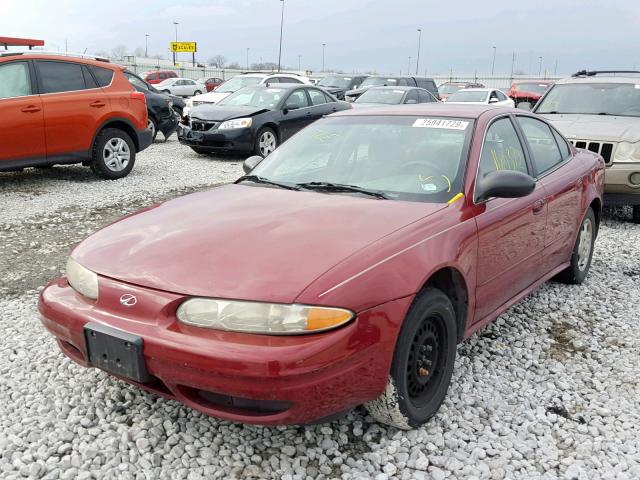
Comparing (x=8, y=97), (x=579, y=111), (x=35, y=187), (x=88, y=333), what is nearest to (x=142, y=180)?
(x=35, y=187)

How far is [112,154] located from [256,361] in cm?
751

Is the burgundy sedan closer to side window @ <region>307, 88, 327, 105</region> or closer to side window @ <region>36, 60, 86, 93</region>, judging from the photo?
side window @ <region>36, 60, 86, 93</region>

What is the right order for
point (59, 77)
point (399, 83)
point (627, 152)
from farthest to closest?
point (399, 83)
point (59, 77)
point (627, 152)

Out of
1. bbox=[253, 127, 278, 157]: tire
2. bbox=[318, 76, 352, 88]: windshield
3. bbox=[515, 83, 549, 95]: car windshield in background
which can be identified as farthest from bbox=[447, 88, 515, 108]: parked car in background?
bbox=[253, 127, 278, 157]: tire

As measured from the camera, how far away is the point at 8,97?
7.49m

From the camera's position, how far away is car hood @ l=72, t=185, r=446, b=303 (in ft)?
7.79

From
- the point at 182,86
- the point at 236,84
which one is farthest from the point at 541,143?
the point at 182,86

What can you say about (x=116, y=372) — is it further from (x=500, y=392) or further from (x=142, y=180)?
(x=142, y=180)

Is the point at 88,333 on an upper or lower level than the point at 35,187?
upper

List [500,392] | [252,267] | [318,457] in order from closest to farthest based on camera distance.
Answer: [252,267] < [318,457] < [500,392]

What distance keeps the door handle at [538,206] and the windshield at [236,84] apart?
12161 mm

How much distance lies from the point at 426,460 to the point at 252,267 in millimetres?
1119

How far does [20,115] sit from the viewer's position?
7.48 meters

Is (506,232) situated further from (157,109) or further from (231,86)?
(231,86)
